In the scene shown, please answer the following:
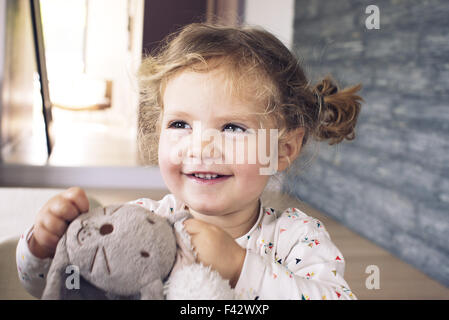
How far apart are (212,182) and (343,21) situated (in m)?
1.61

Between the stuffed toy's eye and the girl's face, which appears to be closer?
the stuffed toy's eye

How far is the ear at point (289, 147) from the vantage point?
0.52m

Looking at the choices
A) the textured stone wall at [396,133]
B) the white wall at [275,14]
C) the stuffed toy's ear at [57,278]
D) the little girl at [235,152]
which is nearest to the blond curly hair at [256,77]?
the little girl at [235,152]

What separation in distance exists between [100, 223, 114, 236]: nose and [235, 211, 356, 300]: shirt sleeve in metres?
0.10

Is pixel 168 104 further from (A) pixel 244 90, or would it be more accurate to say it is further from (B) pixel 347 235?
(B) pixel 347 235

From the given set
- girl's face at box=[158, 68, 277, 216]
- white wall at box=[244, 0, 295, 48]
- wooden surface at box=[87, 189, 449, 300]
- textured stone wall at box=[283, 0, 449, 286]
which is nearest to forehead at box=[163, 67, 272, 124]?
girl's face at box=[158, 68, 277, 216]

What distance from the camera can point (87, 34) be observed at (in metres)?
3.54

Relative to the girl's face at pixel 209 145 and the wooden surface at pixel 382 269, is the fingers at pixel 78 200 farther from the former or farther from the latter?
the wooden surface at pixel 382 269

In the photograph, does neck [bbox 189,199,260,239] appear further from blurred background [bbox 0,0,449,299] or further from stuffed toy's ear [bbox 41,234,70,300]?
stuffed toy's ear [bbox 41,234,70,300]

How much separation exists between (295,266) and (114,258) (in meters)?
0.24

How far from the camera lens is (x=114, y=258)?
0.91 ft

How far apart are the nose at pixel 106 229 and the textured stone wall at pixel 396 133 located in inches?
46.1

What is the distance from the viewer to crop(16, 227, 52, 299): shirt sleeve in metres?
0.35

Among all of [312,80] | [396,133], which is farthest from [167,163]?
[396,133]
